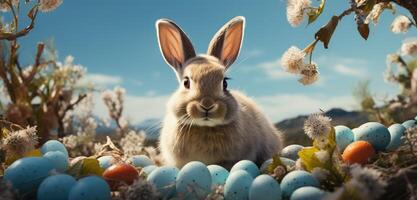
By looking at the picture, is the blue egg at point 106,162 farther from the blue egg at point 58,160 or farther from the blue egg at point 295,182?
the blue egg at point 295,182

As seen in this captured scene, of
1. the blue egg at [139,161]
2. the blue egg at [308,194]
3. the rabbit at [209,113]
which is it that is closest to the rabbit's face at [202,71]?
the rabbit at [209,113]

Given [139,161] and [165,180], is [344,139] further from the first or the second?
[139,161]

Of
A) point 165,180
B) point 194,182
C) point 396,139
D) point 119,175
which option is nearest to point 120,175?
point 119,175

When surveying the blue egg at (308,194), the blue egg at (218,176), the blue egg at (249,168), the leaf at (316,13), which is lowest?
the blue egg at (308,194)

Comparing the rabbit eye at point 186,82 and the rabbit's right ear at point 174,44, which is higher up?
the rabbit's right ear at point 174,44

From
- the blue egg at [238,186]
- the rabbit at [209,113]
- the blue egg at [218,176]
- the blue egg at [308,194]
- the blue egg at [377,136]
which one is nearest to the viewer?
the blue egg at [308,194]

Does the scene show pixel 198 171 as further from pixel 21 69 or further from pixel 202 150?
pixel 21 69

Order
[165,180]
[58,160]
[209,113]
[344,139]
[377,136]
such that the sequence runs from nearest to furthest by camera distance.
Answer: [165,180], [58,160], [377,136], [209,113], [344,139]
